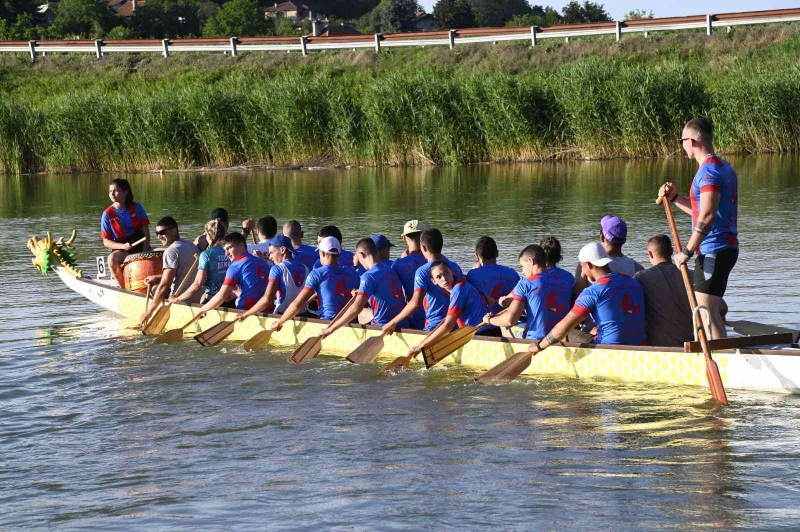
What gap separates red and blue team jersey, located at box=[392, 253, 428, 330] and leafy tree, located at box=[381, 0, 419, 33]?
2939 inches

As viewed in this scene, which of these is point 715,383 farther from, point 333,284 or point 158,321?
point 158,321

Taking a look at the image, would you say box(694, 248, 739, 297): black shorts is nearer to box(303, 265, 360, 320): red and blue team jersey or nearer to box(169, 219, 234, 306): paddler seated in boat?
box(303, 265, 360, 320): red and blue team jersey

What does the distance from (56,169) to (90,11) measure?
140 ft

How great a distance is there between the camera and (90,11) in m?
76.5

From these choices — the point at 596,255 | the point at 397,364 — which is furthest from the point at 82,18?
the point at 596,255

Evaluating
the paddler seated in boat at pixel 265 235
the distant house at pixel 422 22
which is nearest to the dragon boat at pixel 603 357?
the paddler seated in boat at pixel 265 235

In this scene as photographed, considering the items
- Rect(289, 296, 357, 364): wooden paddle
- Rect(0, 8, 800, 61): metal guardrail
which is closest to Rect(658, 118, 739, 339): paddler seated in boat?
Rect(289, 296, 357, 364): wooden paddle

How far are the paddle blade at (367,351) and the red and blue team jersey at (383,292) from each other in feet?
0.93

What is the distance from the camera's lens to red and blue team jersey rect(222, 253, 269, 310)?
1273 centimetres

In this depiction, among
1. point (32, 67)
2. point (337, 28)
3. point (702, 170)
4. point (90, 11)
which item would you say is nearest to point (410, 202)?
point (702, 170)

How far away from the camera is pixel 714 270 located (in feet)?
29.7

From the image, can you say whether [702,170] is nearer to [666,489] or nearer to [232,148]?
[666,489]

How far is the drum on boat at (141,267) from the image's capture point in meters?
14.5

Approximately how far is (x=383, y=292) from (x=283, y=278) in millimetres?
1502
